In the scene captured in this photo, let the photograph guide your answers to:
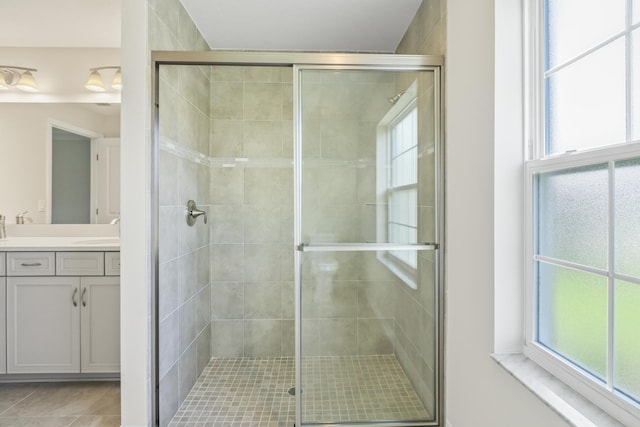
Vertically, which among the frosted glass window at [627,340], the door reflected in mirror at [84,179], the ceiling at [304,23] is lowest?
the frosted glass window at [627,340]

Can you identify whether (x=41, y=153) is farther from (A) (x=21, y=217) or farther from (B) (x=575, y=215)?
→ (B) (x=575, y=215)

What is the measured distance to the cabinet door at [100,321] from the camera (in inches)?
98.0

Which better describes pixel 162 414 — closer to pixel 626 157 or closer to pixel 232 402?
pixel 232 402

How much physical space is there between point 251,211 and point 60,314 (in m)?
1.49

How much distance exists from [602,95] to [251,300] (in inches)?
105

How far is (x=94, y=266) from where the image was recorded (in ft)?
8.14

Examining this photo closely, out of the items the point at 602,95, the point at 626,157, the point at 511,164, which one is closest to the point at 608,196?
the point at 626,157

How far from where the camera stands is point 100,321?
249 cm

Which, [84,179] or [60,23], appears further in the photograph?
[84,179]

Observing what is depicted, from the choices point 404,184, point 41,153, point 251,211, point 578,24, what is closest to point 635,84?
point 578,24

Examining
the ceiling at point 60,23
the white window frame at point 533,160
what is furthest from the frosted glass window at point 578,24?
the ceiling at point 60,23

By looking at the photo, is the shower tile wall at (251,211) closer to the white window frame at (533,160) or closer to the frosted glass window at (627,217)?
the white window frame at (533,160)

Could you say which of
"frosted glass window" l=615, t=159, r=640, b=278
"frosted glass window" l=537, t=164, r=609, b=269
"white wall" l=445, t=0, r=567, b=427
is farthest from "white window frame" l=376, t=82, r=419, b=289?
"frosted glass window" l=615, t=159, r=640, b=278

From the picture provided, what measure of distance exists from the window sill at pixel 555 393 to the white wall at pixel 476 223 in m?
0.04
